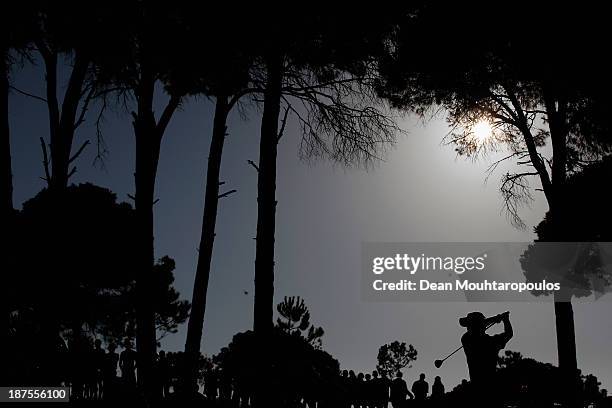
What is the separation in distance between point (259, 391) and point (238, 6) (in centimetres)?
670

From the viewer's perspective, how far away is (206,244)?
1383 cm

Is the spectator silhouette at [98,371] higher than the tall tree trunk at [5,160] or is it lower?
lower

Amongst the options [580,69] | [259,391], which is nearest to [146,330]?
[259,391]

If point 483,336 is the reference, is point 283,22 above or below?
above

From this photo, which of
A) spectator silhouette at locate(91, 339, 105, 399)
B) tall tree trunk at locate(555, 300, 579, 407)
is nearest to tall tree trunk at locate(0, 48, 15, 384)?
spectator silhouette at locate(91, 339, 105, 399)

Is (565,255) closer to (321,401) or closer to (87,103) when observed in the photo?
(321,401)

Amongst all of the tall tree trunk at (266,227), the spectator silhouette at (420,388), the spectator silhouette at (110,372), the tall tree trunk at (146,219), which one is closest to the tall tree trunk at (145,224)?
the tall tree trunk at (146,219)

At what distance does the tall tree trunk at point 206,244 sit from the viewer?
42.7 feet

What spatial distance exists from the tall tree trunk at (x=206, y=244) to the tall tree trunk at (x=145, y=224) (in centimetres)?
179

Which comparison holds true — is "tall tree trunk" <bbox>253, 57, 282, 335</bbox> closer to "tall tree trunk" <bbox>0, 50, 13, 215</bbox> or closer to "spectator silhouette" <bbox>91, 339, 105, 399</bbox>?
"tall tree trunk" <bbox>0, 50, 13, 215</bbox>

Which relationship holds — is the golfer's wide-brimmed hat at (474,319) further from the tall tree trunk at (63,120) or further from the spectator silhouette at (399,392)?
the tall tree trunk at (63,120)

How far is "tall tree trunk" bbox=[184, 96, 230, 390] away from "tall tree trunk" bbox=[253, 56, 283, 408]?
2.39 m

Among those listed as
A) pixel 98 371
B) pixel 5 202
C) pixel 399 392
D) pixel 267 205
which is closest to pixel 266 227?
pixel 267 205

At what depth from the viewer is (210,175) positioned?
14305 mm
